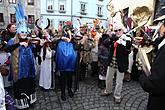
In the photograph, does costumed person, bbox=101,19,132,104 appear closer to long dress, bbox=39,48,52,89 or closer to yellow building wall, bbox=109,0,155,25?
long dress, bbox=39,48,52,89

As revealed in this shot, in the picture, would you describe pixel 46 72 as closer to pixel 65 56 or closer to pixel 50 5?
pixel 65 56

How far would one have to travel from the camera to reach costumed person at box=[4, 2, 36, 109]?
12.9ft

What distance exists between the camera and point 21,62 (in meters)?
3.94

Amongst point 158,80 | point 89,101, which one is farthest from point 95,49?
point 158,80

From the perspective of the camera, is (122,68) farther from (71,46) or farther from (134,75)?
(134,75)

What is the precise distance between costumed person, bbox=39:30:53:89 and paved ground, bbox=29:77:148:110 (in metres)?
0.25

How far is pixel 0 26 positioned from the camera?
28344 mm

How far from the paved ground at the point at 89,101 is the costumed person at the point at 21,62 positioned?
1.76ft

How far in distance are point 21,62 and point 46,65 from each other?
1.39 meters

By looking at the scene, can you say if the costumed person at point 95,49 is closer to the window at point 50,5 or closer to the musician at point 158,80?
the musician at point 158,80

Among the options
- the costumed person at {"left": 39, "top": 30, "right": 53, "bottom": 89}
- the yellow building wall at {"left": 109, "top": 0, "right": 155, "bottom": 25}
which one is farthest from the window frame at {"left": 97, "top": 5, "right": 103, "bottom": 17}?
the costumed person at {"left": 39, "top": 30, "right": 53, "bottom": 89}

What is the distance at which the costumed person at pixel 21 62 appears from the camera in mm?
3922

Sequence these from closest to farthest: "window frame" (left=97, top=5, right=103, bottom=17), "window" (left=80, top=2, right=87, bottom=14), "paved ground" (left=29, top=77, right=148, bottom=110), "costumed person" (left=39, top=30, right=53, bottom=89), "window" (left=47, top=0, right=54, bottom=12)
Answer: "paved ground" (left=29, top=77, right=148, bottom=110)
"costumed person" (left=39, top=30, right=53, bottom=89)
"window" (left=47, top=0, right=54, bottom=12)
"window" (left=80, top=2, right=87, bottom=14)
"window frame" (left=97, top=5, right=103, bottom=17)

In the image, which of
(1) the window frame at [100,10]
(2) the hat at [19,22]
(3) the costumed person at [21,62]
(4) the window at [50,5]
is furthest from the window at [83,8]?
(3) the costumed person at [21,62]
